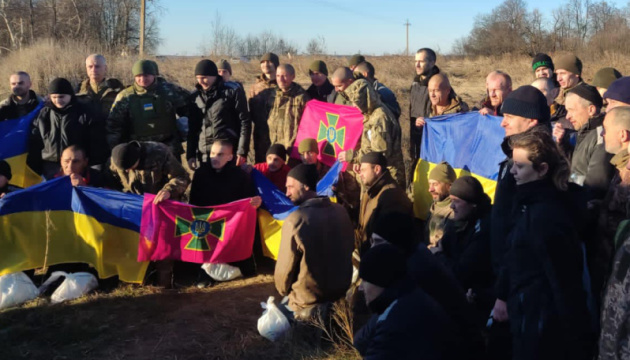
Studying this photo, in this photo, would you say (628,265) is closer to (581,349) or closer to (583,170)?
(581,349)

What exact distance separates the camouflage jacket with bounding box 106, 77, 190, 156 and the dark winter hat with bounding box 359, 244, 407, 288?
545cm

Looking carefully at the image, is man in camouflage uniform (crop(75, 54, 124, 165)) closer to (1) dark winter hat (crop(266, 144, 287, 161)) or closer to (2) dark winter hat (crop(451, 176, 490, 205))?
(1) dark winter hat (crop(266, 144, 287, 161))

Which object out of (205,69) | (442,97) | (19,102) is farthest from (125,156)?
(442,97)

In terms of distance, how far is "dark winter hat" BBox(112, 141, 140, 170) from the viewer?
21.5 feet

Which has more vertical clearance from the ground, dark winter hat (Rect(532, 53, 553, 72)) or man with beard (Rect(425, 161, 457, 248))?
dark winter hat (Rect(532, 53, 553, 72))

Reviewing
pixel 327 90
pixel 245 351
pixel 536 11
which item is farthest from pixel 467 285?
pixel 536 11

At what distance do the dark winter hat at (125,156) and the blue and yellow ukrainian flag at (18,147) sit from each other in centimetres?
224

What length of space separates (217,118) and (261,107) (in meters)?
0.92

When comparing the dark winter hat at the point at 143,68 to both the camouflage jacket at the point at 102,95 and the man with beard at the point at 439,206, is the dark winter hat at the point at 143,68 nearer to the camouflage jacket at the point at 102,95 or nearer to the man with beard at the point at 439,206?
the camouflage jacket at the point at 102,95

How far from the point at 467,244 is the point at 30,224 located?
4.86 meters

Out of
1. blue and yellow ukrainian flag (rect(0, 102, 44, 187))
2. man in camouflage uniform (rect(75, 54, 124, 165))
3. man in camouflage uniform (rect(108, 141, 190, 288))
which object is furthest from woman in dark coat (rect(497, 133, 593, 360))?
blue and yellow ukrainian flag (rect(0, 102, 44, 187))

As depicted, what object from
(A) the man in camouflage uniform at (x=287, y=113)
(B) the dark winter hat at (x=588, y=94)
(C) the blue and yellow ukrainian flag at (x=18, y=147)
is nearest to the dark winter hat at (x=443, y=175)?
(B) the dark winter hat at (x=588, y=94)

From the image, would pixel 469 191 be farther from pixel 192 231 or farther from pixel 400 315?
pixel 192 231

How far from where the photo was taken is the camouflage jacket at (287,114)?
870cm
